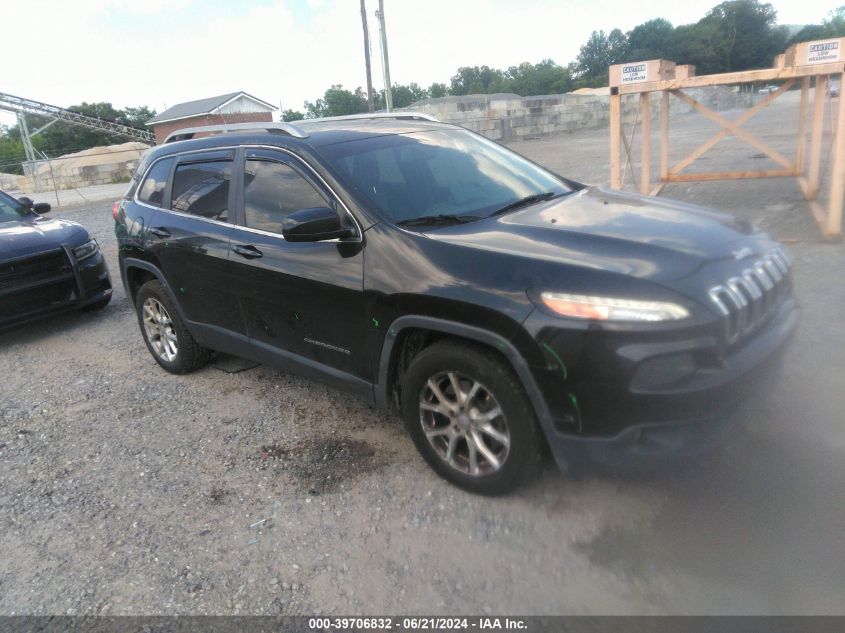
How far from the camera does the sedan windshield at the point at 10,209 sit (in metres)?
7.22

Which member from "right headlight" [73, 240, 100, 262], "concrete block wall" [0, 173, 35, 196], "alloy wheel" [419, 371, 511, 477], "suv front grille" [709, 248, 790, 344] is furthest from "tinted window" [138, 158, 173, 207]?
"concrete block wall" [0, 173, 35, 196]

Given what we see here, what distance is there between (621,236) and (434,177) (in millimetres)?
1294

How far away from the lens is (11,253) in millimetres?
6297

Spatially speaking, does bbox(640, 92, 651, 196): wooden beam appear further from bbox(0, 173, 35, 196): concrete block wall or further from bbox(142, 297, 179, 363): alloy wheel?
bbox(0, 173, 35, 196): concrete block wall

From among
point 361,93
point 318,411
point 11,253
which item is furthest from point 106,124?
point 318,411

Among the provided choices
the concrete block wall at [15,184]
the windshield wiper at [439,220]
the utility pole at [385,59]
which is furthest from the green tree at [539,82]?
the windshield wiper at [439,220]

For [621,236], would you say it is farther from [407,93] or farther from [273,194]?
[407,93]

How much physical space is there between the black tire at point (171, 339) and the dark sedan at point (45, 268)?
5.84 ft

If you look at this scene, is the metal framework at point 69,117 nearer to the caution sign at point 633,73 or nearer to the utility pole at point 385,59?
the utility pole at point 385,59

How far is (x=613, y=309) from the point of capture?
2590mm

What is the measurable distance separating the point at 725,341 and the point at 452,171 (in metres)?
1.99

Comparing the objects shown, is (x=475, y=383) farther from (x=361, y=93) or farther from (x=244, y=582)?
(x=361, y=93)

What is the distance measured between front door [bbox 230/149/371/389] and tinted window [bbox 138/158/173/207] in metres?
1.18

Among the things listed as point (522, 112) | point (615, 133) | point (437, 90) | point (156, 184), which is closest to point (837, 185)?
point (615, 133)
